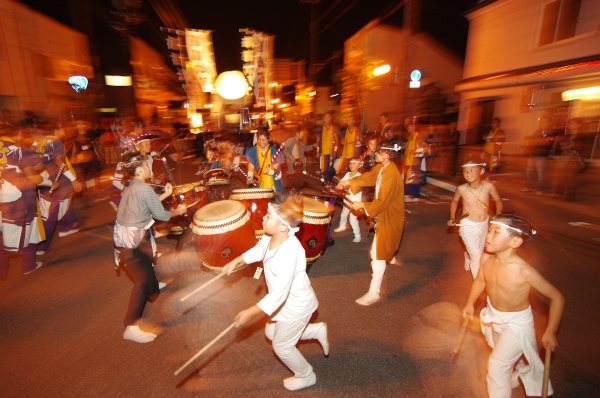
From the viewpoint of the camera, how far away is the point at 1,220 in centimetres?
449

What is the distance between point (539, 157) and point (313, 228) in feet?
24.2

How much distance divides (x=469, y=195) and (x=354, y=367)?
235 cm

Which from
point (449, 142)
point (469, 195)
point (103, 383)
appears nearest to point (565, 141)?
point (449, 142)

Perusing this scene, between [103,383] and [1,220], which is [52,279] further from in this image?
[103,383]

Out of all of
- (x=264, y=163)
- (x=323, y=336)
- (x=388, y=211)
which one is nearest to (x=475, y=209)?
(x=388, y=211)

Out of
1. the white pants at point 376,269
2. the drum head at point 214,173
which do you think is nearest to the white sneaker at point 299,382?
the white pants at point 376,269

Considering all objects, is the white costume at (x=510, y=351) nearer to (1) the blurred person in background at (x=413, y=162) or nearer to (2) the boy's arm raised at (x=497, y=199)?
(2) the boy's arm raised at (x=497, y=199)

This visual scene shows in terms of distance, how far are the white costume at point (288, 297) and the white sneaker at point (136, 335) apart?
153 centimetres

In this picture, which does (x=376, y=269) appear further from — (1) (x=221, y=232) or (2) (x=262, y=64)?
(2) (x=262, y=64)

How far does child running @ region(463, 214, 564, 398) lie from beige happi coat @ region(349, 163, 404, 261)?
1.34m

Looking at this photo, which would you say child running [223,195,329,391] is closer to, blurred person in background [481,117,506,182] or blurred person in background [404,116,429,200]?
blurred person in background [404,116,429,200]

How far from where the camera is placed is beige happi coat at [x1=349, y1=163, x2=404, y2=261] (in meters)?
3.56

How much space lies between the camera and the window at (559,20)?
36.3 feet

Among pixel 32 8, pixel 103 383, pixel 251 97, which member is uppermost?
pixel 32 8
